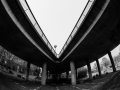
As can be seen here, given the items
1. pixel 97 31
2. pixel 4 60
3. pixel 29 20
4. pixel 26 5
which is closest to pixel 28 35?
pixel 29 20

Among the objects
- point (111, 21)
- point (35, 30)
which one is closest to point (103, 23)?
point (111, 21)

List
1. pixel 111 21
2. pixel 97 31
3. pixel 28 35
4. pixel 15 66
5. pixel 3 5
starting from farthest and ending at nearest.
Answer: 1. pixel 15 66
2. pixel 28 35
3. pixel 97 31
4. pixel 111 21
5. pixel 3 5

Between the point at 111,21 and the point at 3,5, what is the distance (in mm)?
13979

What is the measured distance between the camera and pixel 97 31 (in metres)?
14.4

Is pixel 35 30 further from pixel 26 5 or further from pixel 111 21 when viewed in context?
pixel 111 21

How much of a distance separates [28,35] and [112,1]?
12.9 m

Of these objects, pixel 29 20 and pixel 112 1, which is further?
pixel 29 20

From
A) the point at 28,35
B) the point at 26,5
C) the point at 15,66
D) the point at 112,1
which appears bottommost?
the point at 15,66

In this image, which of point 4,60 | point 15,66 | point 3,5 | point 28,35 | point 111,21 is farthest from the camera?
point 15,66

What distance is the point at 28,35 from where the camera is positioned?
1540 centimetres

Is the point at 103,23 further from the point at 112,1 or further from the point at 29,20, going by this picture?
the point at 29,20

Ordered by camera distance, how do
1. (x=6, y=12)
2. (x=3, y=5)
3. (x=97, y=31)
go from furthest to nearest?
(x=97, y=31)
(x=6, y=12)
(x=3, y=5)

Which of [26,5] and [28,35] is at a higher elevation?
[26,5]

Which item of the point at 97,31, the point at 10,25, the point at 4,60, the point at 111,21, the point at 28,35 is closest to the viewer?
the point at 10,25
